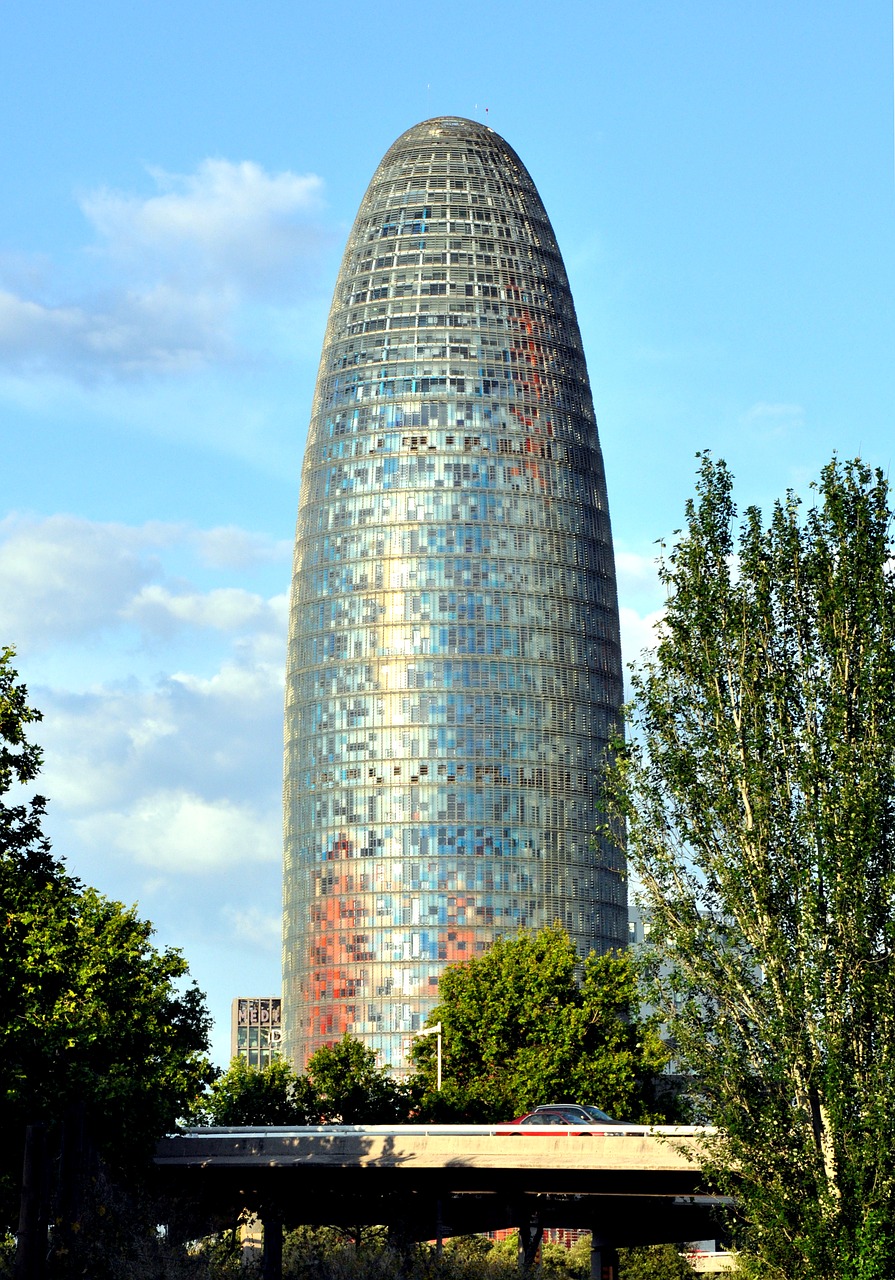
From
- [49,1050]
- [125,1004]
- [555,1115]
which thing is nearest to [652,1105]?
[555,1115]

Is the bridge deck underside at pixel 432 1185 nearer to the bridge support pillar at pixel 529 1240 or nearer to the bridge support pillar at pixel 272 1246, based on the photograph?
the bridge support pillar at pixel 272 1246

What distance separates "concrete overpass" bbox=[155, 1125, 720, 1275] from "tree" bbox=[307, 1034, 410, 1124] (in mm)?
27306

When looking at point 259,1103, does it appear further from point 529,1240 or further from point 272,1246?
point 272,1246

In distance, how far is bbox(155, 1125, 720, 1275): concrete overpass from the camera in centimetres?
7219

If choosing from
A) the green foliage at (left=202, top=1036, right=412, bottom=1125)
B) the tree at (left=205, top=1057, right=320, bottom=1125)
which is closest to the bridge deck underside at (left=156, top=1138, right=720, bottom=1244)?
the green foliage at (left=202, top=1036, right=412, bottom=1125)

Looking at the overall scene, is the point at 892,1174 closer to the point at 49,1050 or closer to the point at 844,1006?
the point at 844,1006

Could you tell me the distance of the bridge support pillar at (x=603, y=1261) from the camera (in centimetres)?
9819

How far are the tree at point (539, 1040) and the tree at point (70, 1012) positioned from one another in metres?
49.6

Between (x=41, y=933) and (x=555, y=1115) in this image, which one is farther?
(x=555, y=1115)

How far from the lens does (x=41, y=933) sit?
65188 millimetres

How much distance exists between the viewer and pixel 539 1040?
13200 centimetres

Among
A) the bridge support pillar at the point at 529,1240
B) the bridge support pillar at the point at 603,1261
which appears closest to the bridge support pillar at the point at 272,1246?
the bridge support pillar at the point at 529,1240

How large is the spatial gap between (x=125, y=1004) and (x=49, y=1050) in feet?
42.6

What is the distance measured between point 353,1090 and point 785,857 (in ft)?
270
